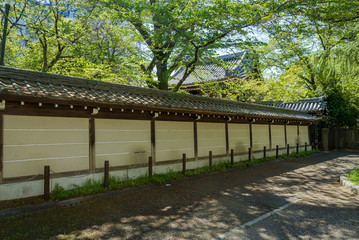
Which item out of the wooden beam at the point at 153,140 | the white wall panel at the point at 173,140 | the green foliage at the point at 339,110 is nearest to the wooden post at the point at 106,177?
the wooden beam at the point at 153,140

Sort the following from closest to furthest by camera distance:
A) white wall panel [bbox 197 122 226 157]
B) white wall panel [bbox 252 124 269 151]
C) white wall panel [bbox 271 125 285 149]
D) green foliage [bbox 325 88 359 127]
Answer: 1. white wall panel [bbox 197 122 226 157]
2. white wall panel [bbox 252 124 269 151]
3. white wall panel [bbox 271 125 285 149]
4. green foliage [bbox 325 88 359 127]

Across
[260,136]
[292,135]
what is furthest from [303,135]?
[260,136]

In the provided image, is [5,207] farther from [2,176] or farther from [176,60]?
[176,60]

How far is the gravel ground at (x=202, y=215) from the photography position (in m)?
4.44

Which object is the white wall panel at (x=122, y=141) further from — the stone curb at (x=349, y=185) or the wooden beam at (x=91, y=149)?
the stone curb at (x=349, y=185)

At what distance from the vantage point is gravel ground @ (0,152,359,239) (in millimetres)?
4441

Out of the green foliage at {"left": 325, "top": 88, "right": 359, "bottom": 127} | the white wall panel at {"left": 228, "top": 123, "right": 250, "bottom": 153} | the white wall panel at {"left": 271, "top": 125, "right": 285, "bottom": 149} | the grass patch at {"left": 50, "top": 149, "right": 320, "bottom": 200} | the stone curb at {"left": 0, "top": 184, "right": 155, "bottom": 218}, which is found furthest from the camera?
the green foliage at {"left": 325, "top": 88, "right": 359, "bottom": 127}

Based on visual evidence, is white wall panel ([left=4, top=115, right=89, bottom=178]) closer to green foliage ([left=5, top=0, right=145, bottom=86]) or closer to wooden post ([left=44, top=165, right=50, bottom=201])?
wooden post ([left=44, top=165, right=50, bottom=201])

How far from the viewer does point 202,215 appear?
543cm

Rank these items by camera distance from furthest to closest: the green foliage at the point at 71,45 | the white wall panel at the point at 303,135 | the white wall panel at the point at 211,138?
1. the white wall panel at the point at 303,135
2. the green foliage at the point at 71,45
3. the white wall panel at the point at 211,138

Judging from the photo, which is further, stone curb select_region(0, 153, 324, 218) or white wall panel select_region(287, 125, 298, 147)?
white wall panel select_region(287, 125, 298, 147)

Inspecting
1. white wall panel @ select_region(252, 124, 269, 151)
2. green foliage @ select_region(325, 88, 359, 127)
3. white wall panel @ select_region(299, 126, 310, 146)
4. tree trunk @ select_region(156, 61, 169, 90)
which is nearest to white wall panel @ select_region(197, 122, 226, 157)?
white wall panel @ select_region(252, 124, 269, 151)

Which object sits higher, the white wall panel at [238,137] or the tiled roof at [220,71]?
the tiled roof at [220,71]

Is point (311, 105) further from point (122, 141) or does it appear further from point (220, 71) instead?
point (122, 141)
